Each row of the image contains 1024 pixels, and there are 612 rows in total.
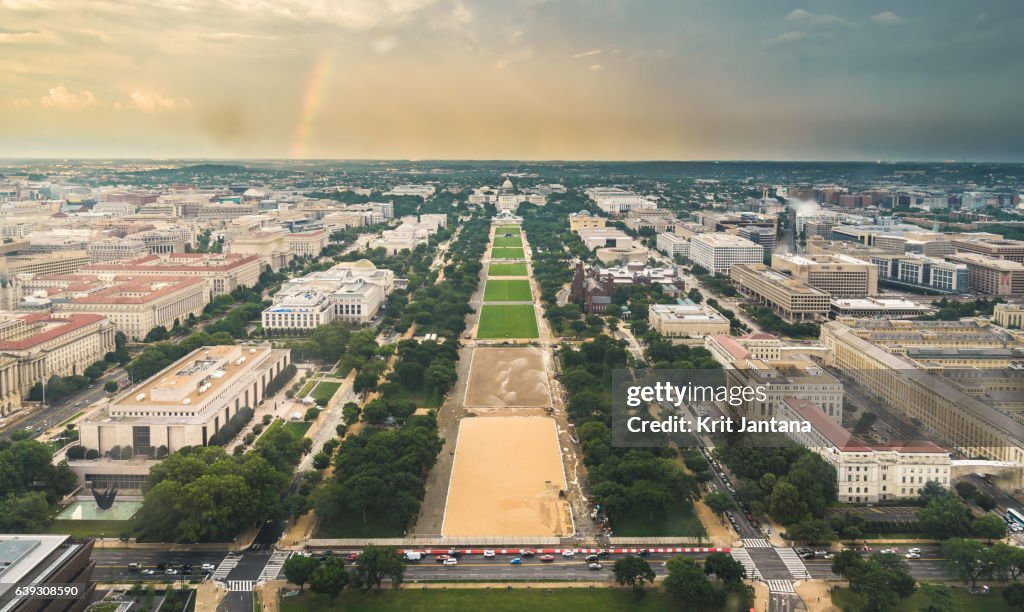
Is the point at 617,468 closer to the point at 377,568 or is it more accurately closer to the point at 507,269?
the point at 377,568

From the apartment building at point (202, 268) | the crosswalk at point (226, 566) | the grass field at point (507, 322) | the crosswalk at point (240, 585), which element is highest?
the apartment building at point (202, 268)

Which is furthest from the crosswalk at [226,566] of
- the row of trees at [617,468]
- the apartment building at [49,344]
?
the apartment building at [49,344]

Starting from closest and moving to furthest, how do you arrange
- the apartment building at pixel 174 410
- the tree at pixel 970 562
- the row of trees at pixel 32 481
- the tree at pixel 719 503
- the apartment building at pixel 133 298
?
the tree at pixel 970 562, the row of trees at pixel 32 481, the tree at pixel 719 503, the apartment building at pixel 174 410, the apartment building at pixel 133 298

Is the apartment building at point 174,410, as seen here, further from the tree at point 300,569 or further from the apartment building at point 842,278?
the apartment building at point 842,278

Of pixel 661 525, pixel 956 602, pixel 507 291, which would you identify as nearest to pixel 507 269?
pixel 507 291

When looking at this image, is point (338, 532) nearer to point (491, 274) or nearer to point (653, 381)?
point (653, 381)

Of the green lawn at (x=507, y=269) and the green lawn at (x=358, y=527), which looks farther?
the green lawn at (x=507, y=269)

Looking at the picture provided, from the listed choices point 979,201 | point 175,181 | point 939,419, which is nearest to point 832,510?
point 939,419
